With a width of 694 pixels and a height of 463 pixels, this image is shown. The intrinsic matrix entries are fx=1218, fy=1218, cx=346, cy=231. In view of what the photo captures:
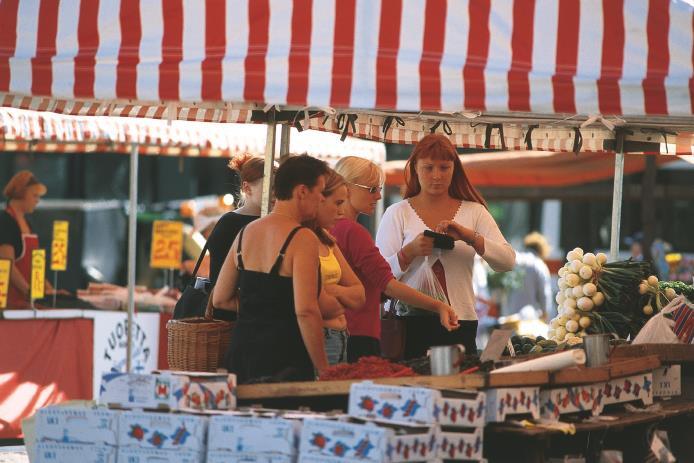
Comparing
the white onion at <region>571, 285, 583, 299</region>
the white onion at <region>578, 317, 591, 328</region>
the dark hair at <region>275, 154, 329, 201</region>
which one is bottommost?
the white onion at <region>578, 317, 591, 328</region>

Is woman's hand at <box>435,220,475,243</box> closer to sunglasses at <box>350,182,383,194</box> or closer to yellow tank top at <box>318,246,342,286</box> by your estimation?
sunglasses at <box>350,182,383,194</box>

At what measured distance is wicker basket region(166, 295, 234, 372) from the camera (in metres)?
5.57

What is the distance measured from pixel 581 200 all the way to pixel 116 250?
718cm

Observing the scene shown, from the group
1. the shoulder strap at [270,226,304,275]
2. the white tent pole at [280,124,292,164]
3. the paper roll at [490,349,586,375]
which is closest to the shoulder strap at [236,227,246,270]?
the shoulder strap at [270,226,304,275]

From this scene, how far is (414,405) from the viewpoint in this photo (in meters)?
4.26

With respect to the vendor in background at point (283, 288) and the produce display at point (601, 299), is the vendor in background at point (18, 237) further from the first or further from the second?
the vendor in background at point (283, 288)

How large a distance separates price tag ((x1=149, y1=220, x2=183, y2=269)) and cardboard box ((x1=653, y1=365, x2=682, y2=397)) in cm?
667

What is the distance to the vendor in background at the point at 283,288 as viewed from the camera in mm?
5070

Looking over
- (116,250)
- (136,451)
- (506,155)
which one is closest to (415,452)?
(136,451)

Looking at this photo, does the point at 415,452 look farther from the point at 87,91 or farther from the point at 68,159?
the point at 68,159

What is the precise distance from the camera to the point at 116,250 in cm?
1905

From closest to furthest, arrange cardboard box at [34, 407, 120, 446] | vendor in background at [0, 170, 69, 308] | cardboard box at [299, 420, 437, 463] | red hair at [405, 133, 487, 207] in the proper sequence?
cardboard box at [299, 420, 437, 463] < cardboard box at [34, 407, 120, 446] < red hair at [405, 133, 487, 207] < vendor in background at [0, 170, 69, 308]

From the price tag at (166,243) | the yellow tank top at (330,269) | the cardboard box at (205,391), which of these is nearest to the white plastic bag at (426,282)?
the yellow tank top at (330,269)

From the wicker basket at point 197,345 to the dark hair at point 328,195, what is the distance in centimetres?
62
